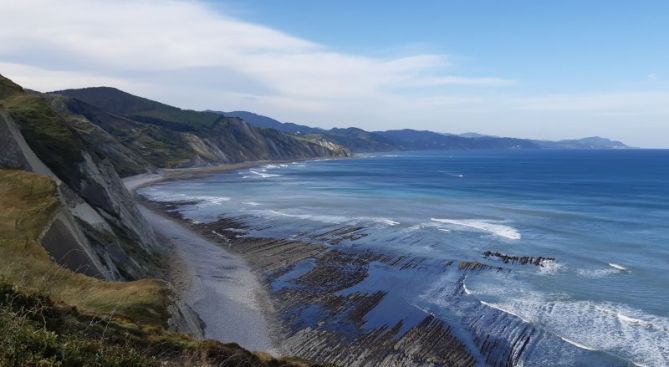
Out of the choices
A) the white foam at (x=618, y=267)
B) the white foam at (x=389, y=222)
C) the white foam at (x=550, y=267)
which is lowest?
the white foam at (x=389, y=222)

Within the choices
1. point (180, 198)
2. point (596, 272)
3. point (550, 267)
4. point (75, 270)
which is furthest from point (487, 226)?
point (180, 198)

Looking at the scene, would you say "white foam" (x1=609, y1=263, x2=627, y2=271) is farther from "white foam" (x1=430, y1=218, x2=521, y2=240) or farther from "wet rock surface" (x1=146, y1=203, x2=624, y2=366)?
"white foam" (x1=430, y1=218, x2=521, y2=240)

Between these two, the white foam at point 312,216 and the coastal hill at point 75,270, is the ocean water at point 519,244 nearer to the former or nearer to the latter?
the white foam at point 312,216

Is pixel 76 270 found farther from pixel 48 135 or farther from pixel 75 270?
pixel 48 135

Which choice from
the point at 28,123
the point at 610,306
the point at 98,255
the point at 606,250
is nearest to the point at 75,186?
the point at 28,123

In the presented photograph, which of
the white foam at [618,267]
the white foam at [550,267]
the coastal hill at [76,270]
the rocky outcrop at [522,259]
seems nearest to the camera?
the coastal hill at [76,270]

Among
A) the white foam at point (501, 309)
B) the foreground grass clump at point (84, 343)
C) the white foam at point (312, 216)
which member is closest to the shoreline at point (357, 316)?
the white foam at point (501, 309)

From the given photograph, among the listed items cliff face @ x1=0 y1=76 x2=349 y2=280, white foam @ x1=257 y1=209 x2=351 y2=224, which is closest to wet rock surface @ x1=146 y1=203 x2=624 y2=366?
cliff face @ x1=0 y1=76 x2=349 y2=280
